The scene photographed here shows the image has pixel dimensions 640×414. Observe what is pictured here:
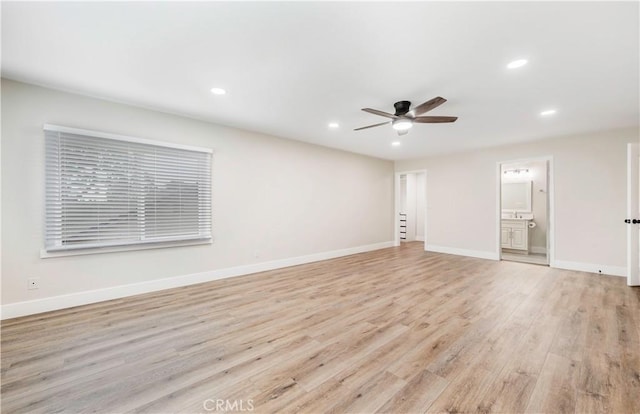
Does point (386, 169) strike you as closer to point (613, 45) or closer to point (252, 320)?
point (613, 45)

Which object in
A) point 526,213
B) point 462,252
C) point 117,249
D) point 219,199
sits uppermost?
point 219,199

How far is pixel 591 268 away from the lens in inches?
186

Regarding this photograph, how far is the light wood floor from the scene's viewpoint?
1642 mm

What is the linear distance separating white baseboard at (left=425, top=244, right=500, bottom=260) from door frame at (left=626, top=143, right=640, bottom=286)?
200 cm

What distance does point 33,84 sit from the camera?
294 centimetres

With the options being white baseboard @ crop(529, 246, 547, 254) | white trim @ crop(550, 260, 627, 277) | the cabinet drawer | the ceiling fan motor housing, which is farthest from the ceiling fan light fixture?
white baseboard @ crop(529, 246, 547, 254)

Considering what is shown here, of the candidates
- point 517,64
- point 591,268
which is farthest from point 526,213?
point 517,64

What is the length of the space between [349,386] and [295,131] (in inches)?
157

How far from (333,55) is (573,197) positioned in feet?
17.8

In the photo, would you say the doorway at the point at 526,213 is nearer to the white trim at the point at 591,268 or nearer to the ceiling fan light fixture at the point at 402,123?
the white trim at the point at 591,268

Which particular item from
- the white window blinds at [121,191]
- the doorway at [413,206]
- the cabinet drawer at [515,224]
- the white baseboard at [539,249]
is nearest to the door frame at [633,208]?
the cabinet drawer at [515,224]

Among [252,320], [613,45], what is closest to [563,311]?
[613,45]

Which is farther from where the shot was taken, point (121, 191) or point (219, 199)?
point (219, 199)

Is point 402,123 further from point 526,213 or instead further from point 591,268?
point 526,213
